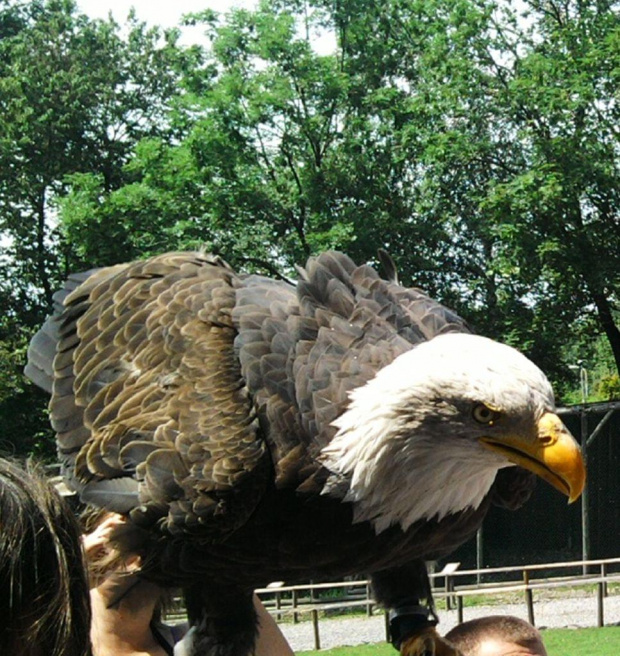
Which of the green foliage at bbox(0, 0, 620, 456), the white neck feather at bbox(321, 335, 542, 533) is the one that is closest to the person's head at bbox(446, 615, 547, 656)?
the white neck feather at bbox(321, 335, 542, 533)

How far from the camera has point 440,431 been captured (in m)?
2.98

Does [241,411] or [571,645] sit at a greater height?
[241,411]

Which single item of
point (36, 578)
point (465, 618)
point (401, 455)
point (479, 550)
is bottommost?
point (465, 618)

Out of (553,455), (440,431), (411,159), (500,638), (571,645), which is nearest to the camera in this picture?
(500,638)

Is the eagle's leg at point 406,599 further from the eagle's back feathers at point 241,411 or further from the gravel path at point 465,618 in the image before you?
the gravel path at point 465,618

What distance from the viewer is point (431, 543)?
3.21 m

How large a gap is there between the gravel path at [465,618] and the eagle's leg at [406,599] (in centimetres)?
1003

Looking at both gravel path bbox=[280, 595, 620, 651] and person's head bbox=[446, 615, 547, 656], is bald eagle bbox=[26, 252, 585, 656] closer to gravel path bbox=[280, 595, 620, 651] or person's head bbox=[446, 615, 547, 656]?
person's head bbox=[446, 615, 547, 656]

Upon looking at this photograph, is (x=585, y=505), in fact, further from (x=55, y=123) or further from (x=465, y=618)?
(x=55, y=123)

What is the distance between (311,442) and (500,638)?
0.79m

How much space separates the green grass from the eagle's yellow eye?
9109 millimetres

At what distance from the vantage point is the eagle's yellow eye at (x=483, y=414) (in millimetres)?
2836

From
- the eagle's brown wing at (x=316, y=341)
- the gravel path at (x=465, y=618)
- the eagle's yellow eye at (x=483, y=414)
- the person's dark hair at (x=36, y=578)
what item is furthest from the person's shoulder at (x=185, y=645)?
the gravel path at (x=465, y=618)

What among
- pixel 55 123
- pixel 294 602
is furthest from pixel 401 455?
pixel 55 123
